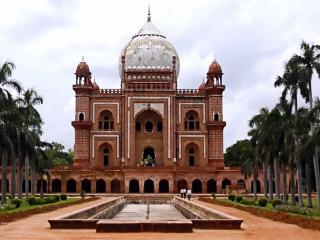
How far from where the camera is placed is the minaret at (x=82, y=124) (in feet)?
194

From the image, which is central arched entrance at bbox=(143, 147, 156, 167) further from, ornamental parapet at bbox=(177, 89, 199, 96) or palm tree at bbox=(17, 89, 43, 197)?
palm tree at bbox=(17, 89, 43, 197)

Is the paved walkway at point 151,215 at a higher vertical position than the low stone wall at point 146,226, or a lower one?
lower

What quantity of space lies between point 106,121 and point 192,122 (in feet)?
30.5

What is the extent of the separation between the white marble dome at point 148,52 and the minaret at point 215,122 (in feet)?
21.8

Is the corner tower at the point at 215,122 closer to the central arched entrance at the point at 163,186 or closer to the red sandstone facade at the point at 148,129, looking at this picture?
the red sandstone facade at the point at 148,129

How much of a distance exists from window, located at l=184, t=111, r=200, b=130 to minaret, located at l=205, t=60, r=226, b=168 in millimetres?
1653

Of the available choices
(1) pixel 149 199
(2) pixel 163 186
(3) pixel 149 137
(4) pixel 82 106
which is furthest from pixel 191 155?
(1) pixel 149 199

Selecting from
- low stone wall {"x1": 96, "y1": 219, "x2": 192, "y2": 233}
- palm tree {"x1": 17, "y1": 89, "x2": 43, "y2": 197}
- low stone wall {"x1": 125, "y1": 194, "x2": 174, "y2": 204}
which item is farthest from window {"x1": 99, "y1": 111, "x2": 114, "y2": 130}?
low stone wall {"x1": 96, "y1": 219, "x2": 192, "y2": 233}

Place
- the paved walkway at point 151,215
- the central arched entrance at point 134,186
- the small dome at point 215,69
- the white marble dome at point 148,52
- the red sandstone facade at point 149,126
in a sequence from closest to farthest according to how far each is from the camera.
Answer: the paved walkway at point 151,215, the central arched entrance at point 134,186, the red sandstone facade at point 149,126, the small dome at point 215,69, the white marble dome at point 148,52

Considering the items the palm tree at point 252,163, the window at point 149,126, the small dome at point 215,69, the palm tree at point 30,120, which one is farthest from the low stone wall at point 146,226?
the small dome at point 215,69

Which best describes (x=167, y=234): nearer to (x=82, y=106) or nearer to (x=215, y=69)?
(x=82, y=106)

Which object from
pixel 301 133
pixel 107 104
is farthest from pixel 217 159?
pixel 301 133

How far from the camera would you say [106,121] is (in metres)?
61.8

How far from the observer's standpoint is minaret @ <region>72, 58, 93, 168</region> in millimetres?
59125
